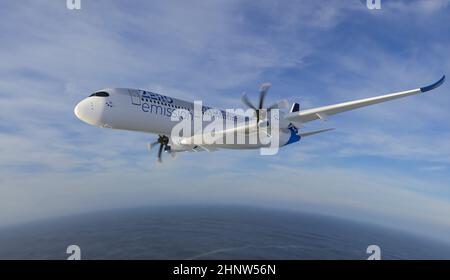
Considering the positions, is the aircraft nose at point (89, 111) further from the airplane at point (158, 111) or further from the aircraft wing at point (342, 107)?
the aircraft wing at point (342, 107)

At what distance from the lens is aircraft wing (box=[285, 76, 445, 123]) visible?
2478 cm

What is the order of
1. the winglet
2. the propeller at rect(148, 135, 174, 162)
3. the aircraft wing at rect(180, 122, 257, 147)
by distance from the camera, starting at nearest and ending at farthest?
the winglet, the aircraft wing at rect(180, 122, 257, 147), the propeller at rect(148, 135, 174, 162)

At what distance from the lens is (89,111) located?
27.2 meters

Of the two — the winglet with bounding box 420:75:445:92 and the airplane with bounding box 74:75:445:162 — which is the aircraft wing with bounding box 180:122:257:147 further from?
the winglet with bounding box 420:75:445:92

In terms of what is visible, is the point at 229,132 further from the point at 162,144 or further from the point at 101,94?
the point at 101,94

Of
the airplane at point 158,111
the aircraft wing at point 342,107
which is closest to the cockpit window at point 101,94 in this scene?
the airplane at point 158,111

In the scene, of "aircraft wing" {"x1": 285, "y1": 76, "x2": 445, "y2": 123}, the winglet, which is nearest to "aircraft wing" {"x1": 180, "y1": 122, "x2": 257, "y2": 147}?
"aircraft wing" {"x1": 285, "y1": 76, "x2": 445, "y2": 123}

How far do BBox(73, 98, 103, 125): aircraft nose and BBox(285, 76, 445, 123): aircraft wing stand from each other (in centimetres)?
1833

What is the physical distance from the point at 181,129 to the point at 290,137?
13.1 m

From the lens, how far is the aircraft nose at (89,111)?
2725 cm

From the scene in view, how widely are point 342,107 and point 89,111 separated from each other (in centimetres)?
2311

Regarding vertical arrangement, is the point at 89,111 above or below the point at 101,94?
below

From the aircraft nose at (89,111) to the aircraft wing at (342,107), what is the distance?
18328 mm

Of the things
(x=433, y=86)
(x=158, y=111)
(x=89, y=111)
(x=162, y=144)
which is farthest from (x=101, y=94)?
(x=433, y=86)
